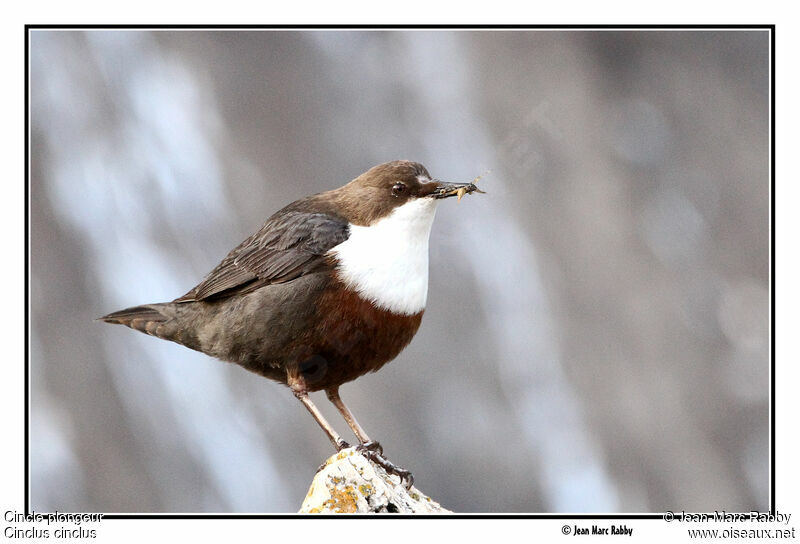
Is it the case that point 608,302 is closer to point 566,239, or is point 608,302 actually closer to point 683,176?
point 566,239

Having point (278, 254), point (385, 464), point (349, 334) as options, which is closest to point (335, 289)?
point (349, 334)

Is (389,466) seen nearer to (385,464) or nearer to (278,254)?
(385,464)

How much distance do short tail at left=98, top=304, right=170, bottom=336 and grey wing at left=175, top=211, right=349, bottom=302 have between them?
17 centimetres

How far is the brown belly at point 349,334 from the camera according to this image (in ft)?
13.3

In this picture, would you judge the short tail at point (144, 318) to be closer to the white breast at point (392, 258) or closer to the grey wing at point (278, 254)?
the grey wing at point (278, 254)

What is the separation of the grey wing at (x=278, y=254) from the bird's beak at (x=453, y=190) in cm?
49

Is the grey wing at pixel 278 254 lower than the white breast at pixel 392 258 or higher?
higher

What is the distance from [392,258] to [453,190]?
0.45 meters

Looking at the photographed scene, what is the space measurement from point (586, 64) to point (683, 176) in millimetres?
1593

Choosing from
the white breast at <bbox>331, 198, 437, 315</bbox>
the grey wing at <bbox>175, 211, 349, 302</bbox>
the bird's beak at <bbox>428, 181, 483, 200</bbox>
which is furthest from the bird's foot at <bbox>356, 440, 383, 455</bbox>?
the bird's beak at <bbox>428, 181, 483, 200</bbox>

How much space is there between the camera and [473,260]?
8.05 metres

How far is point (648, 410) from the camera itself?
28.8ft

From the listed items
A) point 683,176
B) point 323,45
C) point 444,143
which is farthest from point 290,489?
point 683,176

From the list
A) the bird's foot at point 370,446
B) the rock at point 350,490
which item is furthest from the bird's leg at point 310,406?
the rock at point 350,490
